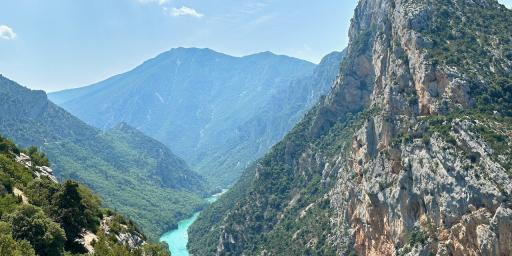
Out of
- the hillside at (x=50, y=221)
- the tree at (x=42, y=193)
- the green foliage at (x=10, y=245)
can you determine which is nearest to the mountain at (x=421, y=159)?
the hillside at (x=50, y=221)

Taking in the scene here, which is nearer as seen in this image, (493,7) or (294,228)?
(493,7)

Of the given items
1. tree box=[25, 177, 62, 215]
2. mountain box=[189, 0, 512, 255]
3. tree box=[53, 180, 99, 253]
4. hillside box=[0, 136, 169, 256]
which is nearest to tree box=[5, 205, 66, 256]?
hillside box=[0, 136, 169, 256]

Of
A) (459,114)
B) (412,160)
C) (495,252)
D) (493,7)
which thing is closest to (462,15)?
(493,7)

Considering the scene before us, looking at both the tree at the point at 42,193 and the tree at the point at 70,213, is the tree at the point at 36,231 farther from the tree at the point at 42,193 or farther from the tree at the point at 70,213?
the tree at the point at 42,193

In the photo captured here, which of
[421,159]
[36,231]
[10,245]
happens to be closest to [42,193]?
[36,231]

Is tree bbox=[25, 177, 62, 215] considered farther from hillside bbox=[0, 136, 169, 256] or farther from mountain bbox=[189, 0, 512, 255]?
mountain bbox=[189, 0, 512, 255]

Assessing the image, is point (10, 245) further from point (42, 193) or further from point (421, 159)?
point (421, 159)

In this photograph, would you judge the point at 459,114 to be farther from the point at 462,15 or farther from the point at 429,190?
the point at 462,15
